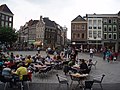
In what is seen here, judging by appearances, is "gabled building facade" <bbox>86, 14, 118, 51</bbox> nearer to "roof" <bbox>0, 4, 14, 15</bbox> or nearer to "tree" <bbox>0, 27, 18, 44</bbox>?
"tree" <bbox>0, 27, 18, 44</bbox>

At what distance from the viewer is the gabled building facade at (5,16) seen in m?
77.2

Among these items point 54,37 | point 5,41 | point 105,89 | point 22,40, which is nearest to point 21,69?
point 105,89

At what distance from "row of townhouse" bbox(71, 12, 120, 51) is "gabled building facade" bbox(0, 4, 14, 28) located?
22.2 metres

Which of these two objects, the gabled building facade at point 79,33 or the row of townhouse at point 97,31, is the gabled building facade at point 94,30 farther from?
the gabled building facade at point 79,33

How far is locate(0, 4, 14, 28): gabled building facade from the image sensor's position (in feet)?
253

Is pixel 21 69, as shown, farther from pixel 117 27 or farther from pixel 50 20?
pixel 50 20


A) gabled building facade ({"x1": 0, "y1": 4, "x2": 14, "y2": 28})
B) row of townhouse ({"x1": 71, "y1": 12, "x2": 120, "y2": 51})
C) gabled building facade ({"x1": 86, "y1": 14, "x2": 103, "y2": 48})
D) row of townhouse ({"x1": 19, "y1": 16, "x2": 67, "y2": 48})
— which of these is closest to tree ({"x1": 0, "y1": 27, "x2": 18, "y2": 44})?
gabled building facade ({"x1": 0, "y1": 4, "x2": 14, "y2": 28})

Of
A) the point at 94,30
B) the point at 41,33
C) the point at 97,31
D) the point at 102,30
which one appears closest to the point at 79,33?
the point at 94,30

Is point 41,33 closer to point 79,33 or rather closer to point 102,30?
point 79,33

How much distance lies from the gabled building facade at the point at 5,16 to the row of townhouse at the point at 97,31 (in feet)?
73.0

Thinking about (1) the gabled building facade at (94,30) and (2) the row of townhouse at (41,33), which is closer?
(1) the gabled building facade at (94,30)

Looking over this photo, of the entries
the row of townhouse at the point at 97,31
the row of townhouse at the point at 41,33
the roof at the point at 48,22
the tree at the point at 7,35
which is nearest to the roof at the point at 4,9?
the tree at the point at 7,35

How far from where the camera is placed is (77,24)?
77.8 meters

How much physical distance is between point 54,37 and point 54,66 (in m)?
81.8
